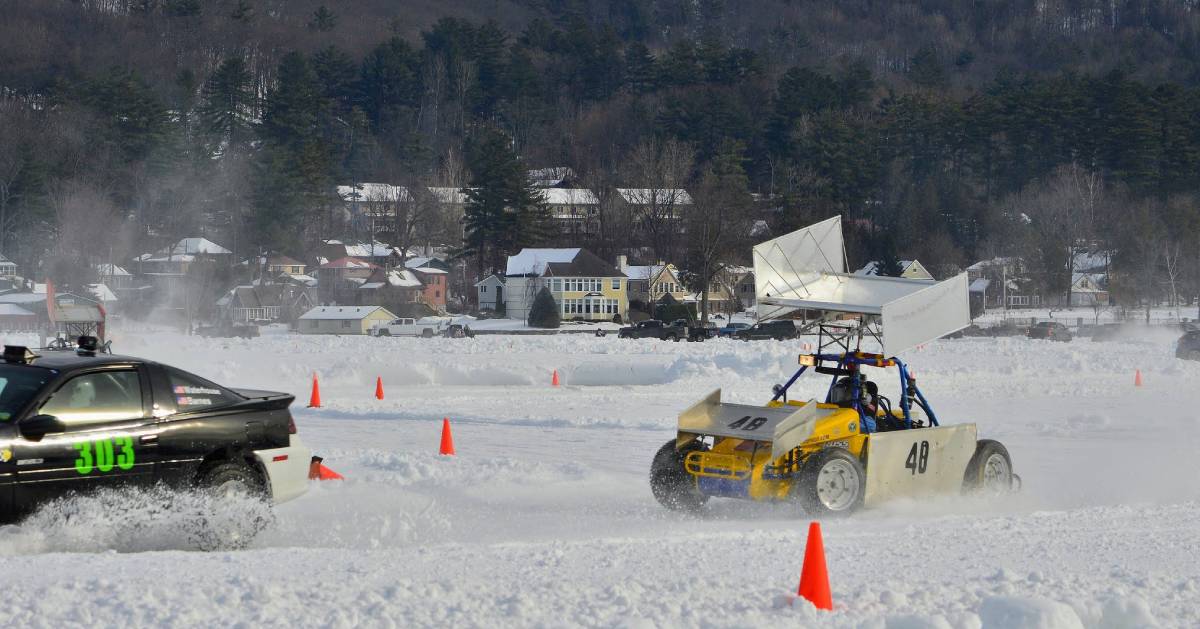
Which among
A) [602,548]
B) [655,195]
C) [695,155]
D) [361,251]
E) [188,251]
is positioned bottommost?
[602,548]

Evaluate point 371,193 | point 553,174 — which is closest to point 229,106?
point 371,193

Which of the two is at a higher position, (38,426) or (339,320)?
(339,320)

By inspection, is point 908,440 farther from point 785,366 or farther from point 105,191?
point 105,191

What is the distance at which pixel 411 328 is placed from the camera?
257 feet

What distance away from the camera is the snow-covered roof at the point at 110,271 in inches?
4186

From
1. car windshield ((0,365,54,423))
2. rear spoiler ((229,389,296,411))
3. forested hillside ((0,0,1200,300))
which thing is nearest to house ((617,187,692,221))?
forested hillside ((0,0,1200,300))

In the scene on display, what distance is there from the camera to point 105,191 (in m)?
117

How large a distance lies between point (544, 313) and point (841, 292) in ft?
235

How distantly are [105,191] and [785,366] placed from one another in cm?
9787

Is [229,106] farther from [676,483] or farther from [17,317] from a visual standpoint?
[676,483]

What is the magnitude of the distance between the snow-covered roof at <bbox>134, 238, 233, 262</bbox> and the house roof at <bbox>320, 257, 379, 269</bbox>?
1086 centimetres

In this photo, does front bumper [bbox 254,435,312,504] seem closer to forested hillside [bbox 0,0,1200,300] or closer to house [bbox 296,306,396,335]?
house [bbox 296,306,396,335]

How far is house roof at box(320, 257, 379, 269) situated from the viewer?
12231 centimetres

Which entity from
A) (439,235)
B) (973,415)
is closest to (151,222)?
(439,235)
